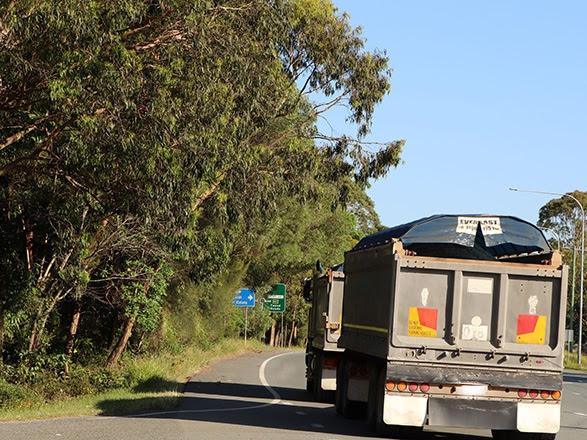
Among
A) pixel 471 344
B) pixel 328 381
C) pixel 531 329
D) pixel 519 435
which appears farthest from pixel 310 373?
pixel 531 329

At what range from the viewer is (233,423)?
17.2m

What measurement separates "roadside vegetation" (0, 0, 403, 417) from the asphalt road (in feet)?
7.92

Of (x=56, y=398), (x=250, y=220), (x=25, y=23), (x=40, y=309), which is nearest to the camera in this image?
(x=25, y=23)

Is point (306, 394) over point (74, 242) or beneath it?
beneath

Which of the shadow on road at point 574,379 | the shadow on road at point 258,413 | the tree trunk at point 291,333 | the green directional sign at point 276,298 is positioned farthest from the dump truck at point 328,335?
the tree trunk at point 291,333

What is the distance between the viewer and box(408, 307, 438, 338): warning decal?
50.5 ft

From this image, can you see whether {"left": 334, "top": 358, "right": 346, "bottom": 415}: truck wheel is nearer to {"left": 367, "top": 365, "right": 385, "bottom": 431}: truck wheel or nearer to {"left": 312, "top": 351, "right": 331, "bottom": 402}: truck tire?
{"left": 367, "top": 365, "right": 385, "bottom": 431}: truck wheel

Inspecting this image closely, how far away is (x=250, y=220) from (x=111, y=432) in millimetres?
14463

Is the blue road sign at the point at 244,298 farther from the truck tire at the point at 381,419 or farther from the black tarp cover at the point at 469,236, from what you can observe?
the black tarp cover at the point at 469,236

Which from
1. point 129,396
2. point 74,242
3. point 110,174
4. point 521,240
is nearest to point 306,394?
point 129,396

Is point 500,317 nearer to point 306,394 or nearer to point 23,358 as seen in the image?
point 306,394

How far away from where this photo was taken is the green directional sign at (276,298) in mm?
65500

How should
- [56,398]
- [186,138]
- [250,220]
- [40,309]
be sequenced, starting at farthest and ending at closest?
[250,220] → [40,309] → [56,398] → [186,138]

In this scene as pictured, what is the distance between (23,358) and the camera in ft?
92.0
